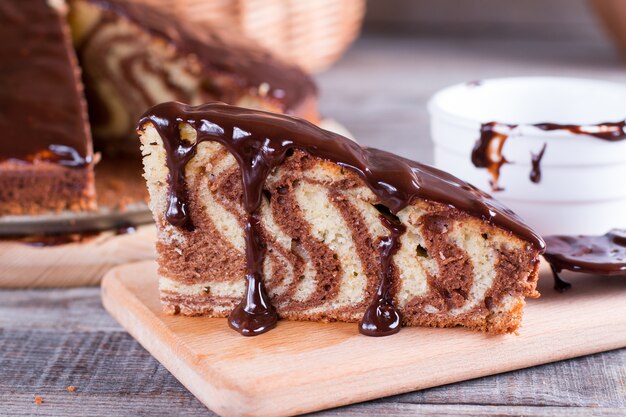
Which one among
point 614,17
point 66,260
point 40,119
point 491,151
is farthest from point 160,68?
point 614,17

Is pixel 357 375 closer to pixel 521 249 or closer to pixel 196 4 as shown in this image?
pixel 521 249

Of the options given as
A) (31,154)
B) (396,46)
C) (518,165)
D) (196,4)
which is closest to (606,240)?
(518,165)

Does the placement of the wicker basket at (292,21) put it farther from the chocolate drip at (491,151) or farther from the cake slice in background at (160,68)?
the chocolate drip at (491,151)

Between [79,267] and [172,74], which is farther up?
[172,74]

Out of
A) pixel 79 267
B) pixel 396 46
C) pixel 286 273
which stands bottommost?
pixel 396 46

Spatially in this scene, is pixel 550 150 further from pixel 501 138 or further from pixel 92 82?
pixel 92 82

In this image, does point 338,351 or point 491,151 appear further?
point 491,151
